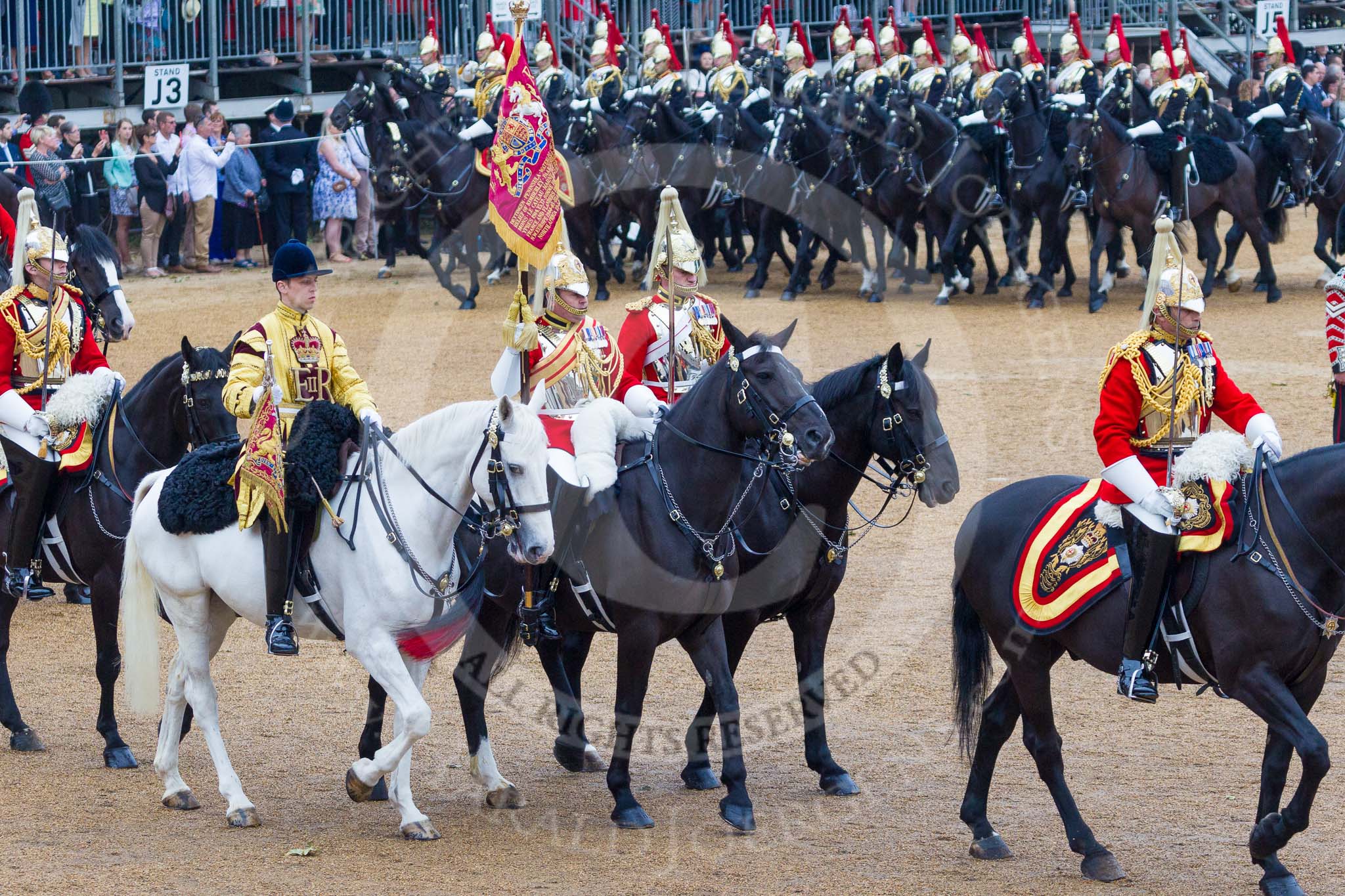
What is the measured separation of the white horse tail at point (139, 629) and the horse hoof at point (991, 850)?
3191 millimetres

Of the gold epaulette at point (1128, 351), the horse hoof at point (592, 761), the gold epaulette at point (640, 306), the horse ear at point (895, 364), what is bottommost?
the horse hoof at point (592, 761)

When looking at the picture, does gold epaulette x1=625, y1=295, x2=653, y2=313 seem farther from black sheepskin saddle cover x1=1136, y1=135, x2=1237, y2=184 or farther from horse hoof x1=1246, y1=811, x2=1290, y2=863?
black sheepskin saddle cover x1=1136, y1=135, x2=1237, y2=184

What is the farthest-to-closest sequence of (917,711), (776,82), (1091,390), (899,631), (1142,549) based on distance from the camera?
(776,82), (1091,390), (899,631), (917,711), (1142,549)

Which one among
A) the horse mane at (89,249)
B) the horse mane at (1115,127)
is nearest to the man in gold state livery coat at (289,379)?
the horse mane at (89,249)

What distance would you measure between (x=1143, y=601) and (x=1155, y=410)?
790mm

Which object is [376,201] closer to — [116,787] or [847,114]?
[847,114]

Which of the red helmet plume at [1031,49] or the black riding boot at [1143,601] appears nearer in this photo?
the black riding boot at [1143,601]

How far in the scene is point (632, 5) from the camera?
86.6 feet

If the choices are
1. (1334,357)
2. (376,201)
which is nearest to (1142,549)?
(1334,357)

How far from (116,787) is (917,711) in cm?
359

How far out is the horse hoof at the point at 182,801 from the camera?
23.0 ft

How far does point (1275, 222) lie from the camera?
65.7 feet

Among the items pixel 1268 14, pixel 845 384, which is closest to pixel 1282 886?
pixel 845 384

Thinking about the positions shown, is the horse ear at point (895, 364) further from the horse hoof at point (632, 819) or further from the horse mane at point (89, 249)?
the horse mane at point (89, 249)
